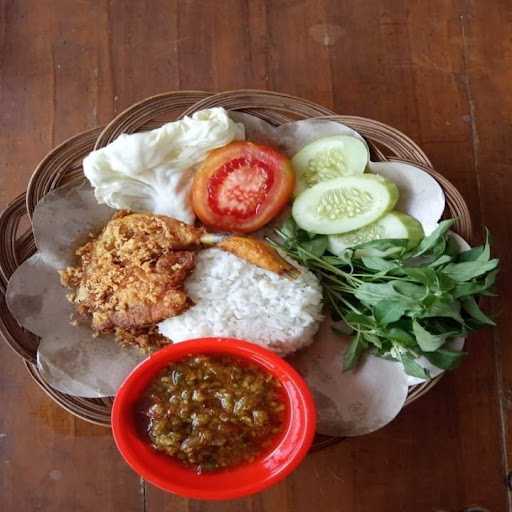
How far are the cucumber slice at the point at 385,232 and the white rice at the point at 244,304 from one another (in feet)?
0.44

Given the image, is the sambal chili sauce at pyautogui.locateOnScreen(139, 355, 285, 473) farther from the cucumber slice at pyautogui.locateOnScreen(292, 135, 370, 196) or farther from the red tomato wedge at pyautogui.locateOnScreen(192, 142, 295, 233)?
the cucumber slice at pyautogui.locateOnScreen(292, 135, 370, 196)

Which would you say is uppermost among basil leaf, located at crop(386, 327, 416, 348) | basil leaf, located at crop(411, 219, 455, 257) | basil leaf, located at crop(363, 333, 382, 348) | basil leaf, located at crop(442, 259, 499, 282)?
basil leaf, located at crop(411, 219, 455, 257)

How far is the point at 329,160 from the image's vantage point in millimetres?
1824

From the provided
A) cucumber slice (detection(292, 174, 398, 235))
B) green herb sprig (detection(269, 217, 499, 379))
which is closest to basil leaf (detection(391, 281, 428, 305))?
green herb sprig (detection(269, 217, 499, 379))

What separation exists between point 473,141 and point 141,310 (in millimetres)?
1134

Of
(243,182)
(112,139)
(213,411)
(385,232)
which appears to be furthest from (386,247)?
(112,139)

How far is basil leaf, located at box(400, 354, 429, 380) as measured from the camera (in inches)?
65.0

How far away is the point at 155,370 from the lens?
1611 mm

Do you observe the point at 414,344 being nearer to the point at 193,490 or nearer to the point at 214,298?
the point at 214,298

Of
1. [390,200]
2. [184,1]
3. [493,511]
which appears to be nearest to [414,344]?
[390,200]

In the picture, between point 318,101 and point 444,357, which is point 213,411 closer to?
point 444,357

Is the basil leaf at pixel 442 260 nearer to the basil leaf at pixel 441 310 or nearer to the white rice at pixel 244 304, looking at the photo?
the basil leaf at pixel 441 310

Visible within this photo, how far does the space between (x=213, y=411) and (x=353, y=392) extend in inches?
16.5

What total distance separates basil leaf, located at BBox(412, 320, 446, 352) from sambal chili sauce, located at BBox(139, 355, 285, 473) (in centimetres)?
36
